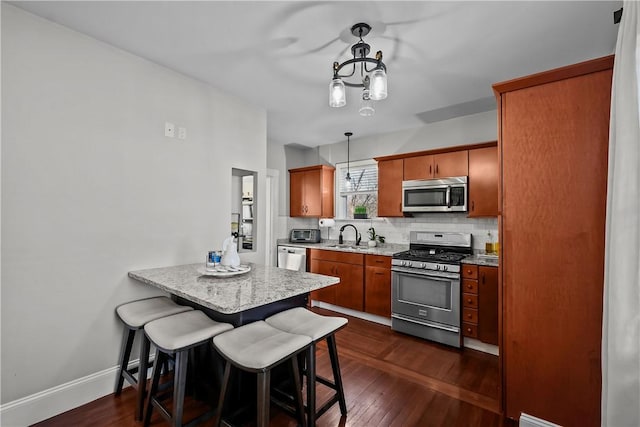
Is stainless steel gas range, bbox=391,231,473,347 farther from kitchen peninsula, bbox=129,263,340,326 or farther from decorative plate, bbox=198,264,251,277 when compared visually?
decorative plate, bbox=198,264,251,277

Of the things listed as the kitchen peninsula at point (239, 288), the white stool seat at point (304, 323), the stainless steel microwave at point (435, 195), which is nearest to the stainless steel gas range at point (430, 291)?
the stainless steel microwave at point (435, 195)

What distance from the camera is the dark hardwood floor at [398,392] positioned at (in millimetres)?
1924

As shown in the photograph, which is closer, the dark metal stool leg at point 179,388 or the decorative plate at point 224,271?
the dark metal stool leg at point 179,388

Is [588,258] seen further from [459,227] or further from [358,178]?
[358,178]

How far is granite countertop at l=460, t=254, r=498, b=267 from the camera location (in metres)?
2.95

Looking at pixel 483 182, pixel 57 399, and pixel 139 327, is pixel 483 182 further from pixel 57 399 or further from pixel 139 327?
pixel 57 399

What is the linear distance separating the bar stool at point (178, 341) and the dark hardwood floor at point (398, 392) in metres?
0.29

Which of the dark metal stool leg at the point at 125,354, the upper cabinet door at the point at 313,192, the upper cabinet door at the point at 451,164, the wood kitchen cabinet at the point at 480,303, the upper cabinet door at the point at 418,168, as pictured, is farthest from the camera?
the upper cabinet door at the point at 313,192

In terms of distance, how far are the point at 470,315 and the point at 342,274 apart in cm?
162

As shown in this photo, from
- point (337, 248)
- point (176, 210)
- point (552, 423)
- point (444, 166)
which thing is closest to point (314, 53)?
point (176, 210)

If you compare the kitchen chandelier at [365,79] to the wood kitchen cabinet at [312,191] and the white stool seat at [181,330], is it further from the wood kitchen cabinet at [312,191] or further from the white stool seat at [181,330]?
the wood kitchen cabinet at [312,191]

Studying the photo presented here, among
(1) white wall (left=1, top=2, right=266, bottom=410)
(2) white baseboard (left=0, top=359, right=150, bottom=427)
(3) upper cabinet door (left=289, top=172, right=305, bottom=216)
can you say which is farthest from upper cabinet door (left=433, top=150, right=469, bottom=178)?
(2) white baseboard (left=0, top=359, right=150, bottom=427)

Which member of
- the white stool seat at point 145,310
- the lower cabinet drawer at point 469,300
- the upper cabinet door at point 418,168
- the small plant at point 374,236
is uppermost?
the upper cabinet door at point 418,168

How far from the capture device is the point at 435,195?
363 cm
